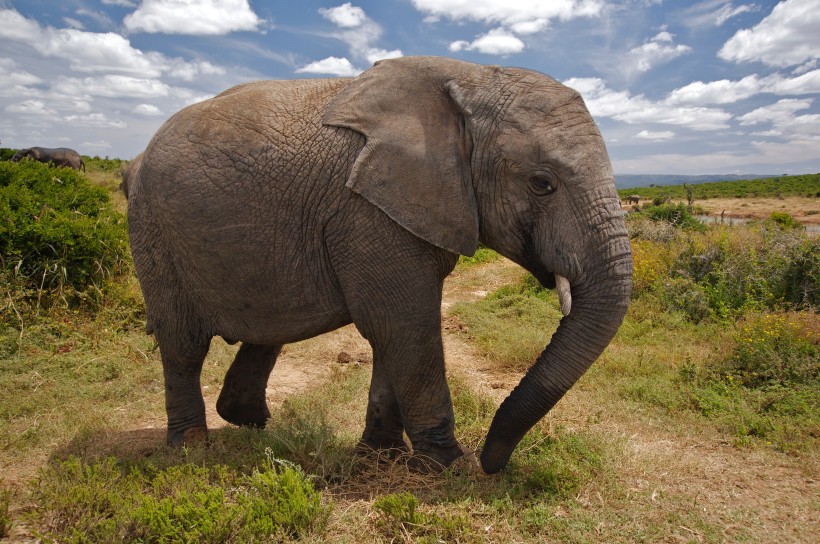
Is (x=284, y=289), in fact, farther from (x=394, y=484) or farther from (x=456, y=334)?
(x=456, y=334)

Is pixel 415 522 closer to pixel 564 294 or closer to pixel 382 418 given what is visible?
pixel 382 418

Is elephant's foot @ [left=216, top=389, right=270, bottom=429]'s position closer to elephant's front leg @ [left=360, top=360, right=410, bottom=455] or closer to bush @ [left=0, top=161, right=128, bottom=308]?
elephant's front leg @ [left=360, top=360, right=410, bottom=455]

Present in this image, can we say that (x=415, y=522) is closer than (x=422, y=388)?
Yes

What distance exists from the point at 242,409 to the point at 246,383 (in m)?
0.26

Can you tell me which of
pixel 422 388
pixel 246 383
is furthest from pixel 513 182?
pixel 246 383

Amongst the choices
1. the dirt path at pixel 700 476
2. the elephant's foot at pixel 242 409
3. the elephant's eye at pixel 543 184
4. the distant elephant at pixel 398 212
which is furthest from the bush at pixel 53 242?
the elephant's eye at pixel 543 184

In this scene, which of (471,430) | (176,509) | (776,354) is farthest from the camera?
(776,354)

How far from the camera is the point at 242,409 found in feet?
17.8

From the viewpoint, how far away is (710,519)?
3615 mm

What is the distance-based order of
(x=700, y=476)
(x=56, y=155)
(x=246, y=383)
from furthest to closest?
(x=56, y=155), (x=246, y=383), (x=700, y=476)

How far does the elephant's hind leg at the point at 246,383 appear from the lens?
211 inches

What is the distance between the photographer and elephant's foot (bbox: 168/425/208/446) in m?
4.75

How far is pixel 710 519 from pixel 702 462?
1.07 metres

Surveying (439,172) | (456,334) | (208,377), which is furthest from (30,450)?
(456,334)
